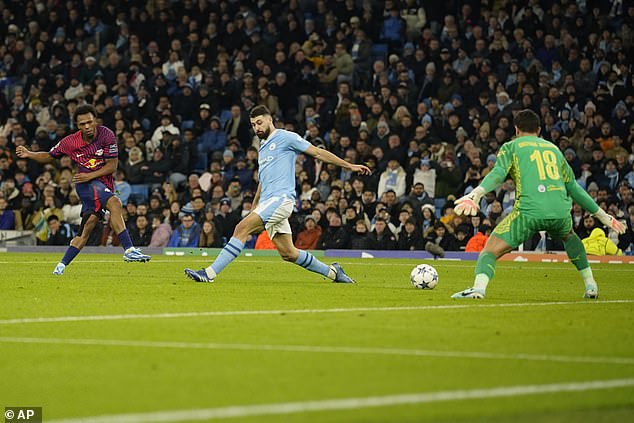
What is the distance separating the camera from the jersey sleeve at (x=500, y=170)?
1255cm

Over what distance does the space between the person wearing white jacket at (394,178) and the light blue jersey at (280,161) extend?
12.4 m

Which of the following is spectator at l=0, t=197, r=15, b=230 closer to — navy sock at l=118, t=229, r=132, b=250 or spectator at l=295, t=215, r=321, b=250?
spectator at l=295, t=215, r=321, b=250

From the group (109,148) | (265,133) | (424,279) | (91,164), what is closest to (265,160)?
(265,133)

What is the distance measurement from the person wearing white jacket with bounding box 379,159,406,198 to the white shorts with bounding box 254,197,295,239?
41.6 feet

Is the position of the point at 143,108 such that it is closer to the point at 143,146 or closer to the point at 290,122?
→ the point at 143,146

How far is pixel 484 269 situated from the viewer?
42.3ft

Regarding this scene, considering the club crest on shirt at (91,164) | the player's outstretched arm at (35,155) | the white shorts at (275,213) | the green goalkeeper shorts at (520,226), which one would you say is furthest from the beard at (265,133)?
the player's outstretched arm at (35,155)

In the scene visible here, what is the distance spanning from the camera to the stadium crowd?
27.2 m

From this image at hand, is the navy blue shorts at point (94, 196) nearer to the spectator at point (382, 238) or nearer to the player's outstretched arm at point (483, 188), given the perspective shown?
the player's outstretched arm at point (483, 188)

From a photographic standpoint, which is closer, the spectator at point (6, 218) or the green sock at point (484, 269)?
the green sock at point (484, 269)

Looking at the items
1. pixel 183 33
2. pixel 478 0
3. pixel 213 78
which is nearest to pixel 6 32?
pixel 183 33

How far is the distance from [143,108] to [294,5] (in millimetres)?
5023

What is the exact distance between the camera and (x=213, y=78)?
32844 mm

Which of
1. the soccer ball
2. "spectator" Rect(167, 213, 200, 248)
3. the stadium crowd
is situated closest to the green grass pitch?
the soccer ball
